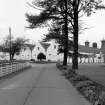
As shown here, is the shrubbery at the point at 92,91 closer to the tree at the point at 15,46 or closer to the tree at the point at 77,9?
the tree at the point at 77,9

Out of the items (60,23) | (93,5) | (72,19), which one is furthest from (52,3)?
(60,23)

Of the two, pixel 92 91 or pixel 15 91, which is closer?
pixel 92 91

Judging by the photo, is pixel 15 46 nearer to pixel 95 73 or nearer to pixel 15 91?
pixel 95 73

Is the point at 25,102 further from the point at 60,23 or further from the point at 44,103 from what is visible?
the point at 60,23

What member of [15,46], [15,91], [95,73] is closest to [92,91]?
[15,91]

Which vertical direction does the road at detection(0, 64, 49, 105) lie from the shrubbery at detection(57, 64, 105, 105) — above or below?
below

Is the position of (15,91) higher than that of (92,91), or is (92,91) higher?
(92,91)

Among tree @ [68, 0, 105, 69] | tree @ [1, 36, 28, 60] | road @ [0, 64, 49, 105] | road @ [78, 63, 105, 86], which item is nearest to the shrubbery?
road @ [78, 63, 105, 86]

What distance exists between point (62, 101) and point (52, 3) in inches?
829

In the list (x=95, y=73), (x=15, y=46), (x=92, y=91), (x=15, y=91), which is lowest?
(x=15, y=91)

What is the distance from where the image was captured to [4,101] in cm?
888

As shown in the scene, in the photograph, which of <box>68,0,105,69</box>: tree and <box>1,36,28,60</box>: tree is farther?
<box>1,36,28,60</box>: tree

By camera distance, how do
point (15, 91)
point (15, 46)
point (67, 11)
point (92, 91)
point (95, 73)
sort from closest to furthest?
point (92, 91)
point (15, 91)
point (95, 73)
point (67, 11)
point (15, 46)

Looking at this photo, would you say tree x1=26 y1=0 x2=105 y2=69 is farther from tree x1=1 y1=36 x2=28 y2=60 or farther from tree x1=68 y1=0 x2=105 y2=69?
tree x1=1 y1=36 x2=28 y2=60
